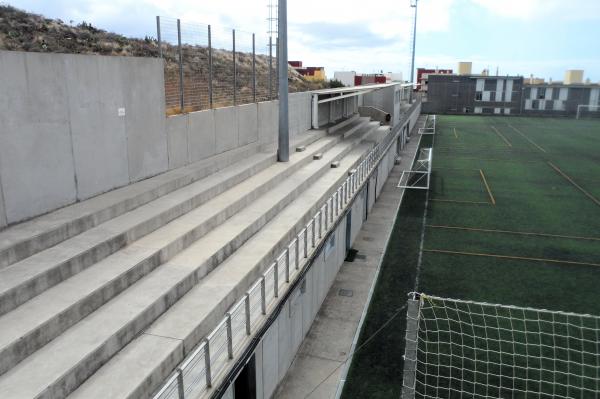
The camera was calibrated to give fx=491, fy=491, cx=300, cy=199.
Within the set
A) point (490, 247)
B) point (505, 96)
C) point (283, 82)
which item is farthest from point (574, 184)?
point (505, 96)

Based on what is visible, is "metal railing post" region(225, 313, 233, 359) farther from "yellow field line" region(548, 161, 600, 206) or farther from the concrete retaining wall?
"yellow field line" region(548, 161, 600, 206)

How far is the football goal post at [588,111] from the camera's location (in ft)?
242

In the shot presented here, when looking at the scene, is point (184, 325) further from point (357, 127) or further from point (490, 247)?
point (357, 127)

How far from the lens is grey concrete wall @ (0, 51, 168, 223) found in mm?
8250

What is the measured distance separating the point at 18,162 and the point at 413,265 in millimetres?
11208

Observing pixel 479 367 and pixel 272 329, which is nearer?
pixel 272 329

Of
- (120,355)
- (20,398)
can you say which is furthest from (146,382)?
(20,398)

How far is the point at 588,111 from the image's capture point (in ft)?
245

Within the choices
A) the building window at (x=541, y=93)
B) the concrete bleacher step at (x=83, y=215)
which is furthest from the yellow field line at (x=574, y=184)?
the building window at (x=541, y=93)

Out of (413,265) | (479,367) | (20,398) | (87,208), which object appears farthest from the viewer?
(413,265)

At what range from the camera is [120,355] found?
6344 mm

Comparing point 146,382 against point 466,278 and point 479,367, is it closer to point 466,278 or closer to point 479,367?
point 479,367

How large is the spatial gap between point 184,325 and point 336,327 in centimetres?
552

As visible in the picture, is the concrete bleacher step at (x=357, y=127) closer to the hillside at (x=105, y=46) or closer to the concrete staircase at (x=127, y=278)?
the hillside at (x=105, y=46)
